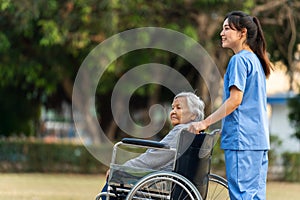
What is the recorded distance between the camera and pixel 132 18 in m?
16.6

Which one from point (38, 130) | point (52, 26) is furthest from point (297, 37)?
point (38, 130)

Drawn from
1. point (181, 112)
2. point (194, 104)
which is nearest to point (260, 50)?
point (194, 104)

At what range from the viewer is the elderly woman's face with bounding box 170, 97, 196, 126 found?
247 inches

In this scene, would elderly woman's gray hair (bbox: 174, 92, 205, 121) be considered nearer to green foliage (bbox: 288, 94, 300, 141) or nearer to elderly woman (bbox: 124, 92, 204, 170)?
elderly woman (bbox: 124, 92, 204, 170)

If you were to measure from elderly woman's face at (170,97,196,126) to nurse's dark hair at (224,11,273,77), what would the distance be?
0.76 metres

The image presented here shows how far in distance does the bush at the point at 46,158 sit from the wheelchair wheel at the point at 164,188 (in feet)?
43.6

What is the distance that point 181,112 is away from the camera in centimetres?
632

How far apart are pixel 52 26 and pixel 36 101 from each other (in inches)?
479

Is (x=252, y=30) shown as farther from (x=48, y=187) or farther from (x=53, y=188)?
(x=48, y=187)

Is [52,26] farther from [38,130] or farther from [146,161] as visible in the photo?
[38,130]

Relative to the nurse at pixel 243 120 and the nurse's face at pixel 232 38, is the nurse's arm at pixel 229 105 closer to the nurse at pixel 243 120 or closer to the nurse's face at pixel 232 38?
the nurse at pixel 243 120

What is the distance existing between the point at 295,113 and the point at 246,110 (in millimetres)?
13203

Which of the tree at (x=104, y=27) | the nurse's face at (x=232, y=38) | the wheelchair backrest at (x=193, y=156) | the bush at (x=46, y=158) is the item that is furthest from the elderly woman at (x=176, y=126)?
the bush at (x=46, y=158)

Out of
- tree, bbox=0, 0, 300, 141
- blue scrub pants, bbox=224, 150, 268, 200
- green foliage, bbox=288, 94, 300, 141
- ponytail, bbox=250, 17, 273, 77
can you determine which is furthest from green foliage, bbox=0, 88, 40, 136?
blue scrub pants, bbox=224, 150, 268, 200
